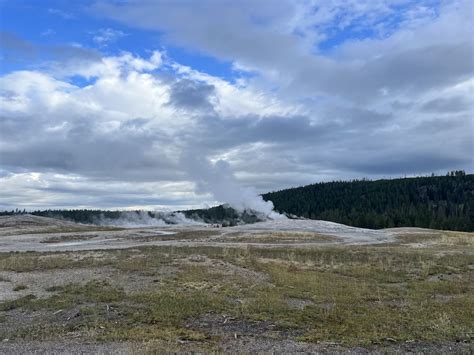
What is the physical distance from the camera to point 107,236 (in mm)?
57250

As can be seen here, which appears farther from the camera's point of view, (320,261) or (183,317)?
(320,261)

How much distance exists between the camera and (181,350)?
468 inches

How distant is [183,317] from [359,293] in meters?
7.94

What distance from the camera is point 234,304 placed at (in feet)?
57.6

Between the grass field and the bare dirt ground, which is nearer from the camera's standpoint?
the bare dirt ground

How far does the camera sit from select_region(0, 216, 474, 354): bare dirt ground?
12812mm

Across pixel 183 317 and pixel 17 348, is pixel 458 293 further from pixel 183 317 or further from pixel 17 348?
pixel 17 348

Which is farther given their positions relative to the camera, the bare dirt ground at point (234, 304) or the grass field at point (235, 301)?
the grass field at point (235, 301)

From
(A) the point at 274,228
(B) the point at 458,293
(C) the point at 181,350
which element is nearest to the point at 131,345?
(C) the point at 181,350

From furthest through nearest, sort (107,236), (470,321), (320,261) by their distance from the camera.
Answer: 1. (107,236)
2. (320,261)
3. (470,321)

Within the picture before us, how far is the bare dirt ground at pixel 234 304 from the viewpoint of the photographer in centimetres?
1281

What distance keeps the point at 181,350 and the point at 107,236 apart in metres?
47.4

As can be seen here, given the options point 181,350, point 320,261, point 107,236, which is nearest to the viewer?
point 181,350

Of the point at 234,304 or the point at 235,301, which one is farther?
the point at 235,301
